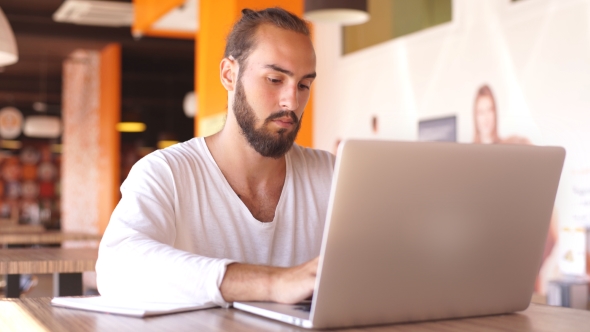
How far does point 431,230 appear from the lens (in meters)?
1.20

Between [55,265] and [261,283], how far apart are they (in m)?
1.78

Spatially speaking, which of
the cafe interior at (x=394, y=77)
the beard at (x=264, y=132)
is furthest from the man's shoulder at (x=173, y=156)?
the cafe interior at (x=394, y=77)

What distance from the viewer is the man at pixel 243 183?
5.03ft

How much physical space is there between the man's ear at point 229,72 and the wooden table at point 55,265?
128cm

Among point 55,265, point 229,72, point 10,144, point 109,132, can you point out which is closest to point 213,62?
point 55,265

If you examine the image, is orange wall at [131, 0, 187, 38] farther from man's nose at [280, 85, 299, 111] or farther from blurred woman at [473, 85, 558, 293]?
man's nose at [280, 85, 299, 111]

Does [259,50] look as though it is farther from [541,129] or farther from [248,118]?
[541,129]

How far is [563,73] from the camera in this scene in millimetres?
3670

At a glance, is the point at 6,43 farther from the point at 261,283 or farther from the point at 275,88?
the point at 261,283

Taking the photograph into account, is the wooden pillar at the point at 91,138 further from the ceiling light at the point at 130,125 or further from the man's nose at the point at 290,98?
the man's nose at the point at 290,98

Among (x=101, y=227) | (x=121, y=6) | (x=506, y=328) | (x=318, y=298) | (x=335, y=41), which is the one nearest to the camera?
(x=318, y=298)

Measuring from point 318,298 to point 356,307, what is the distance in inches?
3.0

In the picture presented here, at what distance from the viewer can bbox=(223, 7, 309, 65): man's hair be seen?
1.81 m

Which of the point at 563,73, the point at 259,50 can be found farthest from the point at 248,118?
the point at 563,73
